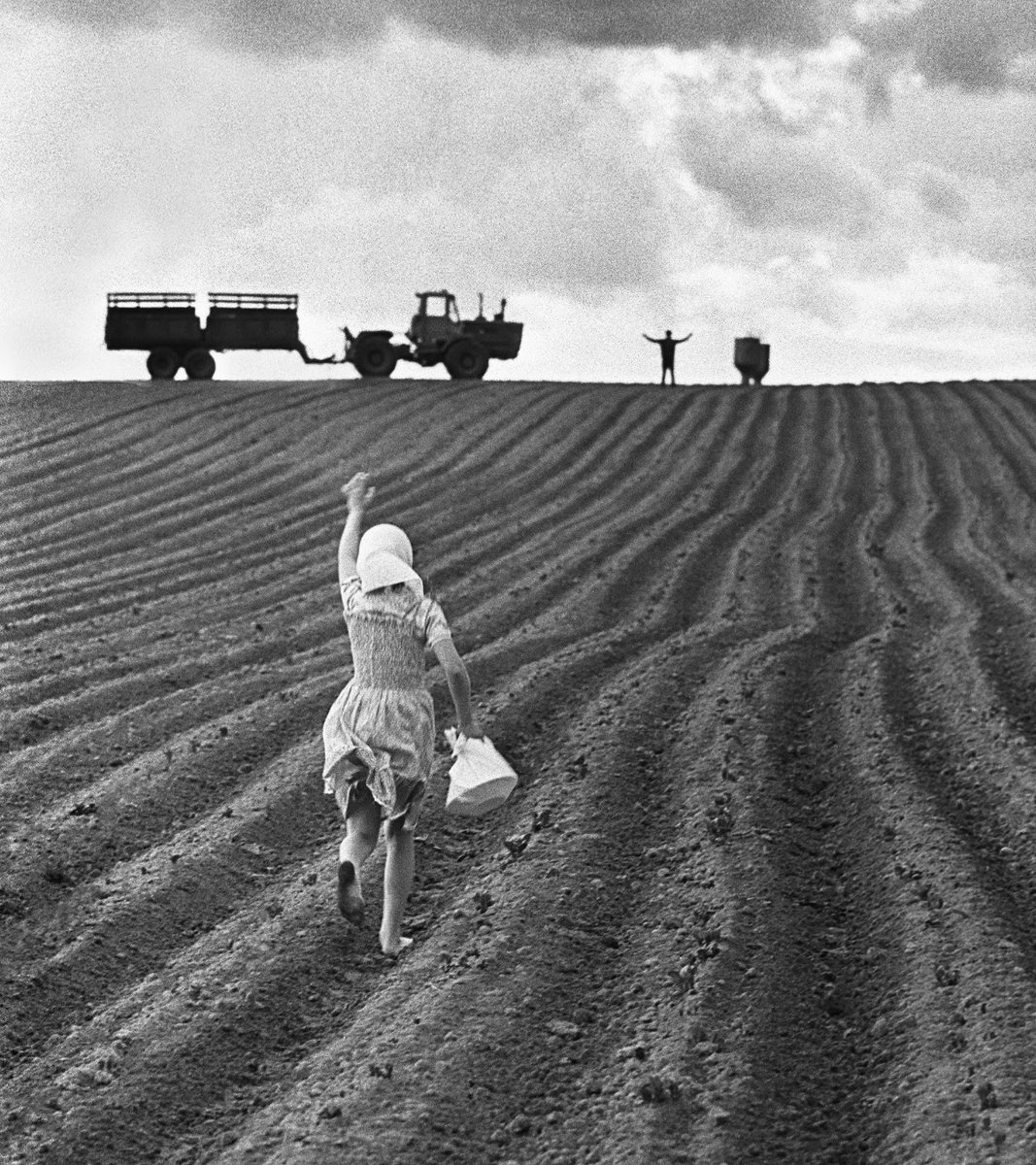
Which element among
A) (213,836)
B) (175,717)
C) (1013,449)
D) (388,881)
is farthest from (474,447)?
(388,881)

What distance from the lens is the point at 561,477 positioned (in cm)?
1823

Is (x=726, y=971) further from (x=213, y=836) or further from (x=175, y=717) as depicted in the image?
(x=175, y=717)

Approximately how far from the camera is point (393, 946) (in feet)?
19.0

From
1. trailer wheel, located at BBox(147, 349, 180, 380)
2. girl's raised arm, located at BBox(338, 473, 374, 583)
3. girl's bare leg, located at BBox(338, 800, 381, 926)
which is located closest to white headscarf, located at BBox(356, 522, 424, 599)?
girl's raised arm, located at BBox(338, 473, 374, 583)

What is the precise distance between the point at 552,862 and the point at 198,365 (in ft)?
70.6

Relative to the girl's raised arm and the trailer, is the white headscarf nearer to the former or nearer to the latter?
the girl's raised arm

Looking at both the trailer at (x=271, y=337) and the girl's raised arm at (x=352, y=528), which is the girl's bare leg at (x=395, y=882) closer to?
the girl's raised arm at (x=352, y=528)

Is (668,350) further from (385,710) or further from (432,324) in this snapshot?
(385,710)

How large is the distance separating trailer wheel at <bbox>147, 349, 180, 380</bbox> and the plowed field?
12.1m

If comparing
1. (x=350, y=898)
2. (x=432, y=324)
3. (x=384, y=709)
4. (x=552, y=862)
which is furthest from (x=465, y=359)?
(x=350, y=898)

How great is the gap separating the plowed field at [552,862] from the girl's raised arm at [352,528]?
134cm

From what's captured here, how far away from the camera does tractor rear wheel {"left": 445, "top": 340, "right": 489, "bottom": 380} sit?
2769 centimetres

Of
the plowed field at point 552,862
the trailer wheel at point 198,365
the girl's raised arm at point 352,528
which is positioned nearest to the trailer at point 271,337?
the trailer wheel at point 198,365

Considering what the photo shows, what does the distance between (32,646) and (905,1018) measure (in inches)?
271
